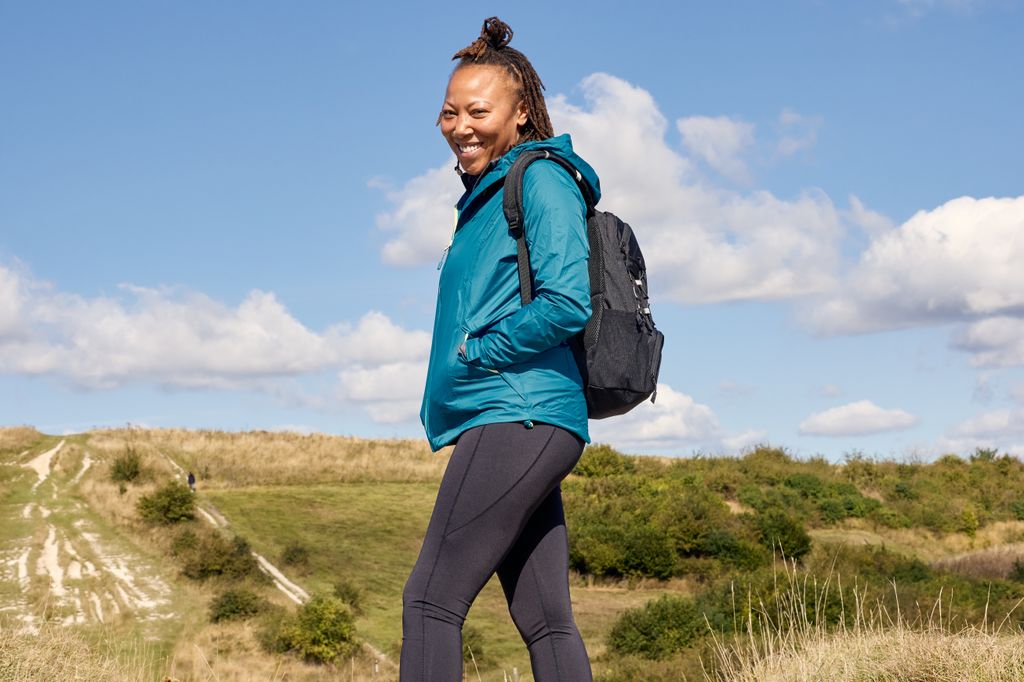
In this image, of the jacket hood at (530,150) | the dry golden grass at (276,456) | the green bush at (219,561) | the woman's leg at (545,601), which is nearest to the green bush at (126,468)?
the dry golden grass at (276,456)

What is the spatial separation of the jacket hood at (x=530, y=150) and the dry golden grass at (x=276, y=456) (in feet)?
57.8

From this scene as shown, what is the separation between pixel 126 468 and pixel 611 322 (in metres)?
16.5

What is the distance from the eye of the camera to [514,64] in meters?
2.68

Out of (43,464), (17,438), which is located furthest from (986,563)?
(17,438)

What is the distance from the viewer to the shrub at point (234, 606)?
12.0 m

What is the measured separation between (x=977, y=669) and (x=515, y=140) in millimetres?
3093

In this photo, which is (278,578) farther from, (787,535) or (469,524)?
(469,524)

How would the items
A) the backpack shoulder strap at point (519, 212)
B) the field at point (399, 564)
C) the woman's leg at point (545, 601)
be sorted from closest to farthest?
1. the backpack shoulder strap at point (519, 212)
2. the woman's leg at point (545, 601)
3. the field at point (399, 564)

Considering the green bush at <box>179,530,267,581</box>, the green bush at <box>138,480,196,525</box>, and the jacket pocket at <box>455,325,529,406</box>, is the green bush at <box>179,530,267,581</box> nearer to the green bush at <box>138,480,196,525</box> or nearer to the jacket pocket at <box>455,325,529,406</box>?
the green bush at <box>138,480,196,525</box>

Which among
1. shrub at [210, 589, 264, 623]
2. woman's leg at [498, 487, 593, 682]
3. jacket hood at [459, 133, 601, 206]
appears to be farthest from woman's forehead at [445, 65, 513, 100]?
shrub at [210, 589, 264, 623]

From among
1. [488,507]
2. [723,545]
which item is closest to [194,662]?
[723,545]

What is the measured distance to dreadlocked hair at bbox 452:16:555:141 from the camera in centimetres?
267

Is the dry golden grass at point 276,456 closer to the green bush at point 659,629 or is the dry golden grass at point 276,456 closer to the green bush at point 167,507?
the green bush at point 167,507

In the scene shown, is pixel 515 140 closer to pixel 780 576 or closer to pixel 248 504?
pixel 780 576
